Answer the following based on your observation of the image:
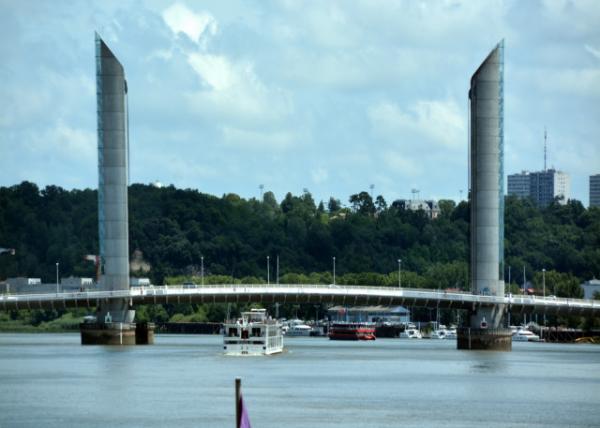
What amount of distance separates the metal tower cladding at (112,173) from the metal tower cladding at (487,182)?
32634 millimetres

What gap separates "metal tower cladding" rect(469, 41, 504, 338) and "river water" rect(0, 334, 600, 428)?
13.9 m

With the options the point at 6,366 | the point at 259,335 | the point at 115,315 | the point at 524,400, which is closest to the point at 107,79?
the point at 115,315

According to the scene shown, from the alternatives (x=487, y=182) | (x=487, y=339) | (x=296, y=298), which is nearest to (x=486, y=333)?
(x=487, y=339)

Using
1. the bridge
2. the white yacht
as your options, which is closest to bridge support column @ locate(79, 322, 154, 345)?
the bridge

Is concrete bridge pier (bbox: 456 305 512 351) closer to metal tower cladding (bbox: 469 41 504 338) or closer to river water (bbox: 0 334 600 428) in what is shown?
metal tower cladding (bbox: 469 41 504 338)

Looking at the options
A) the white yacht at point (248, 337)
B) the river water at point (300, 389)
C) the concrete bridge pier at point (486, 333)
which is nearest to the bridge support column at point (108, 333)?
the river water at point (300, 389)

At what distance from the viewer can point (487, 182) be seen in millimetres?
158125

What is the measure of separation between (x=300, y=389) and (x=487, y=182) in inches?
2421

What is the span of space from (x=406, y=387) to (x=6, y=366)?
3447 cm

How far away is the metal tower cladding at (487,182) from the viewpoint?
158 metres

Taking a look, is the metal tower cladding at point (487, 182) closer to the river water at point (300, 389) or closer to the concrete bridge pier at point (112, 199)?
the river water at point (300, 389)

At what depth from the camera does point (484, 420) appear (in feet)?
277

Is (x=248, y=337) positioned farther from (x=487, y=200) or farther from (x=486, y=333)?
(x=487, y=200)

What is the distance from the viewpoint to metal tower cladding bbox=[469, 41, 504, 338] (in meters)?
158
